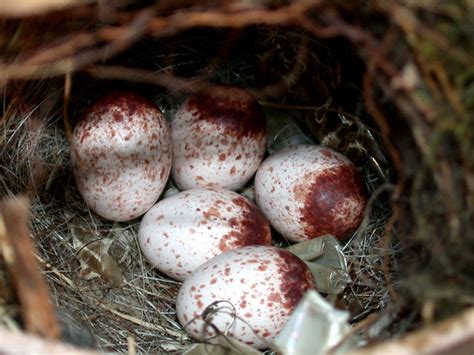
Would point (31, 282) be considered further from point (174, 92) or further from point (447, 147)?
point (174, 92)

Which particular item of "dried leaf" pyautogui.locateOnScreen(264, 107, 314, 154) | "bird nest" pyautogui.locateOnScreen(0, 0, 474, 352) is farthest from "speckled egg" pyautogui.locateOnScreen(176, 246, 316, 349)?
"dried leaf" pyautogui.locateOnScreen(264, 107, 314, 154)

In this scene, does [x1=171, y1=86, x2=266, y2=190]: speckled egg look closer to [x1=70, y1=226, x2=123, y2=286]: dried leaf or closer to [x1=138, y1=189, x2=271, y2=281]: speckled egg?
[x1=138, y1=189, x2=271, y2=281]: speckled egg

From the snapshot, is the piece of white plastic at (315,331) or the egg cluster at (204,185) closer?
the piece of white plastic at (315,331)

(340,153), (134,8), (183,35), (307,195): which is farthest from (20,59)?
(340,153)

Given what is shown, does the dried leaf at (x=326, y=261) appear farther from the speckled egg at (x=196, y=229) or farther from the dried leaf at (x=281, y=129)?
the dried leaf at (x=281, y=129)

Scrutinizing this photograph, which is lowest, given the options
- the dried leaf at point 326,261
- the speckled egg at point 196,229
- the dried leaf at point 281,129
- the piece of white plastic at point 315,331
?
the dried leaf at point 326,261

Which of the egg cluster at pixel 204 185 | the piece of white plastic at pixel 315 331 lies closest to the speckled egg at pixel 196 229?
the egg cluster at pixel 204 185
